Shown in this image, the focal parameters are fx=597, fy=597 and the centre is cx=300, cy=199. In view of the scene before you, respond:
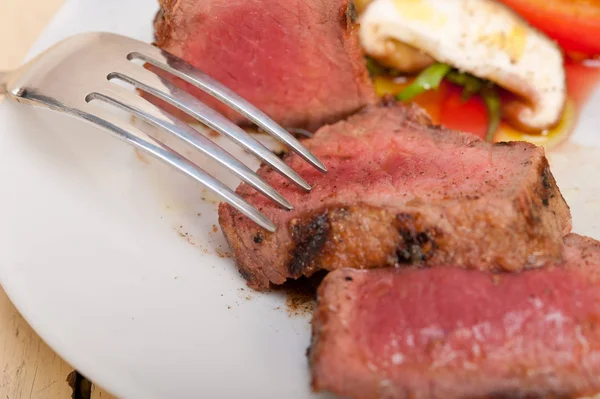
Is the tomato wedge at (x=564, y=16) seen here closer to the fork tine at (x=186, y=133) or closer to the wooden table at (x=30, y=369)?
the fork tine at (x=186, y=133)

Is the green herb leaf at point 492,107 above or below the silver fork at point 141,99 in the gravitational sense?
below

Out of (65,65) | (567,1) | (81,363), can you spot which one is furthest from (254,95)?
(567,1)

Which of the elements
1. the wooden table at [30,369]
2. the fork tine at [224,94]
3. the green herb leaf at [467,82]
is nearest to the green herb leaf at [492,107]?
the green herb leaf at [467,82]

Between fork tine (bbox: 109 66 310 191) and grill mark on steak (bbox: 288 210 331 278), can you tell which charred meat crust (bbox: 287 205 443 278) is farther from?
fork tine (bbox: 109 66 310 191)

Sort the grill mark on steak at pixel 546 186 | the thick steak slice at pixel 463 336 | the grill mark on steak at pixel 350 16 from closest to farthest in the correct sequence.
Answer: the thick steak slice at pixel 463 336 < the grill mark on steak at pixel 546 186 < the grill mark on steak at pixel 350 16

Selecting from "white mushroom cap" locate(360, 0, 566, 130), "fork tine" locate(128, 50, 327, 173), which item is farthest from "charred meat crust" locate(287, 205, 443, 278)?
"white mushroom cap" locate(360, 0, 566, 130)

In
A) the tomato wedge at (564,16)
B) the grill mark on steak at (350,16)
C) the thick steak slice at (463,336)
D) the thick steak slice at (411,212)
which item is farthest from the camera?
the tomato wedge at (564,16)

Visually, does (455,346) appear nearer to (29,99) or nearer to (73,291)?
(73,291)

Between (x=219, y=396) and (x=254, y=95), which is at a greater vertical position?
(x=254, y=95)
